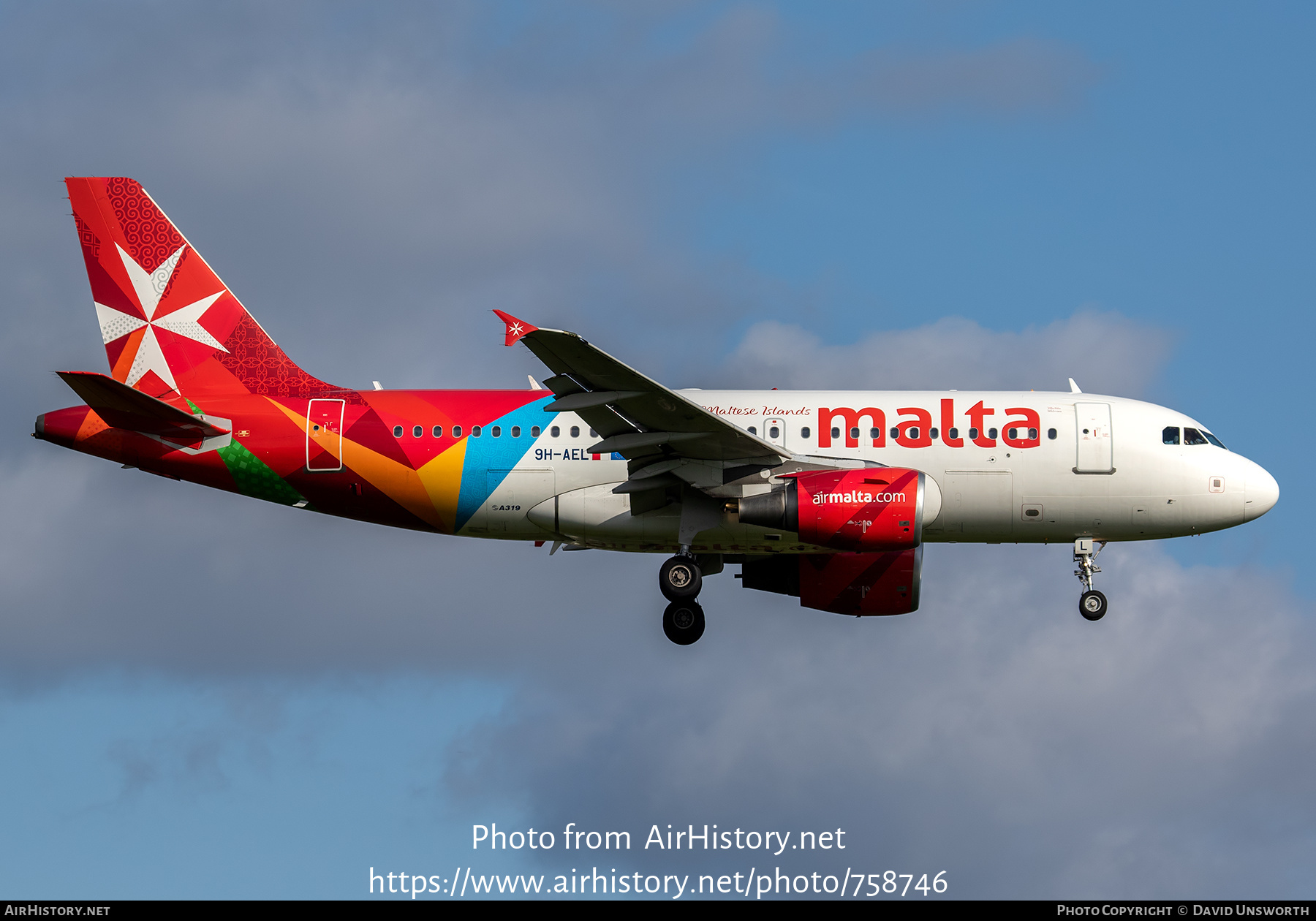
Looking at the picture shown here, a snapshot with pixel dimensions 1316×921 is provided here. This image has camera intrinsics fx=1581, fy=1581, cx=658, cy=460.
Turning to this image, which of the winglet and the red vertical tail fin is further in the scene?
the red vertical tail fin

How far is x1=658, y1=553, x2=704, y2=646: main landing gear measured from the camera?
117ft

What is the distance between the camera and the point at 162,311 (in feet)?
125

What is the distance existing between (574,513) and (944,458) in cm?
838

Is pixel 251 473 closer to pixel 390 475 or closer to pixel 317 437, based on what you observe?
pixel 317 437

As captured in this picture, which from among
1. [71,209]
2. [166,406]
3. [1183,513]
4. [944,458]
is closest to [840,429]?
[944,458]

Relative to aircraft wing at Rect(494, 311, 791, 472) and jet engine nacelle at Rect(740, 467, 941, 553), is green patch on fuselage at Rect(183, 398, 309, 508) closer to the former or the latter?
aircraft wing at Rect(494, 311, 791, 472)

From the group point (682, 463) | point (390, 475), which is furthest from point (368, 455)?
point (682, 463)

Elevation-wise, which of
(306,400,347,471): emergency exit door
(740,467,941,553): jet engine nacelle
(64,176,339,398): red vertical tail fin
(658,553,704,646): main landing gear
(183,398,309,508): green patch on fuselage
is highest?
(64,176,339,398): red vertical tail fin

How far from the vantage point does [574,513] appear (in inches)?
1384

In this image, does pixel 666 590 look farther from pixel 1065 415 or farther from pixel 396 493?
pixel 1065 415

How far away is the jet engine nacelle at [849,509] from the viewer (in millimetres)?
33188

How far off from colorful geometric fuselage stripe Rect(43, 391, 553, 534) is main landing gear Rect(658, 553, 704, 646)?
13.9 ft

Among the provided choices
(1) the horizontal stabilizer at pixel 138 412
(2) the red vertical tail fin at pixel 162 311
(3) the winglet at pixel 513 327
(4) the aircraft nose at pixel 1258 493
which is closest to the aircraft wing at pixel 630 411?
(3) the winglet at pixel 513 327

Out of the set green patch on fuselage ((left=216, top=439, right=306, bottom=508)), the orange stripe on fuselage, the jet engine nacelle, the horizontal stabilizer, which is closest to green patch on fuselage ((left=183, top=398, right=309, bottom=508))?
green patch on fuselage ((left=216, top=439, right=306, bottom=508))
